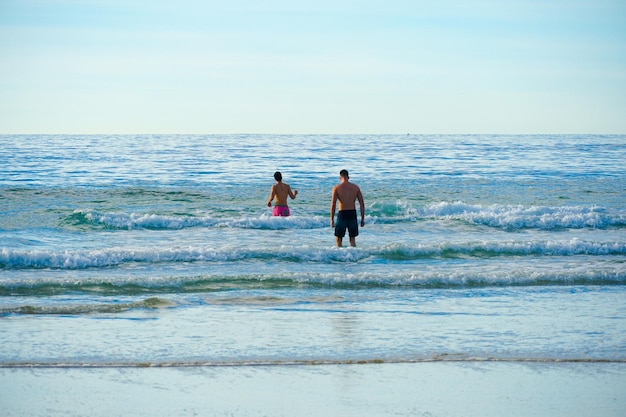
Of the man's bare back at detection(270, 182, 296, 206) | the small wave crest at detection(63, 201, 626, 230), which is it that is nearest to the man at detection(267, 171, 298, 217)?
the man's bare back at detection(270, 182, 296, 206)

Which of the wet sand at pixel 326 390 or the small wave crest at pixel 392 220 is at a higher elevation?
the wet sand at pixel 326 390

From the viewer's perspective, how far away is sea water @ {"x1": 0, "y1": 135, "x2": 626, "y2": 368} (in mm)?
7164

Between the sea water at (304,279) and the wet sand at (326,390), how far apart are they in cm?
30

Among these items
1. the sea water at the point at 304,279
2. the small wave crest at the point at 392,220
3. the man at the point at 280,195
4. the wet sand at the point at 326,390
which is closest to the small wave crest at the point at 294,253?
the sea water at the point at 304,279

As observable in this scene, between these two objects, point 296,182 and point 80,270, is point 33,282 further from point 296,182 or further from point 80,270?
point 296,182

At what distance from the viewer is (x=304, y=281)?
11.1 meters

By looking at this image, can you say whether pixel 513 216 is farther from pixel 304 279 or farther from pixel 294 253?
pixel 304 279

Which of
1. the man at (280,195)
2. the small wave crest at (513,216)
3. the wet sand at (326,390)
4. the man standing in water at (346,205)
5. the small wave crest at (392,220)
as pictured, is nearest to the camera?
the wet sand at (326,390)

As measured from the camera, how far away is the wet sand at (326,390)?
17.7ft

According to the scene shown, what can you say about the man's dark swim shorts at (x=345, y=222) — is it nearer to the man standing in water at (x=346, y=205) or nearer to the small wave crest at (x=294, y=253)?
the man standing in water at (x=346, y=205)

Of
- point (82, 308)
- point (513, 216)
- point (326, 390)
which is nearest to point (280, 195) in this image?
point (513, 216)

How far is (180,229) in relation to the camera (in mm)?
18875

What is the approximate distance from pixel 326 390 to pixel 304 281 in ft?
17.2

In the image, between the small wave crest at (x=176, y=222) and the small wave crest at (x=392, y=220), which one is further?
the small wave crest at (x=392, y=220)
